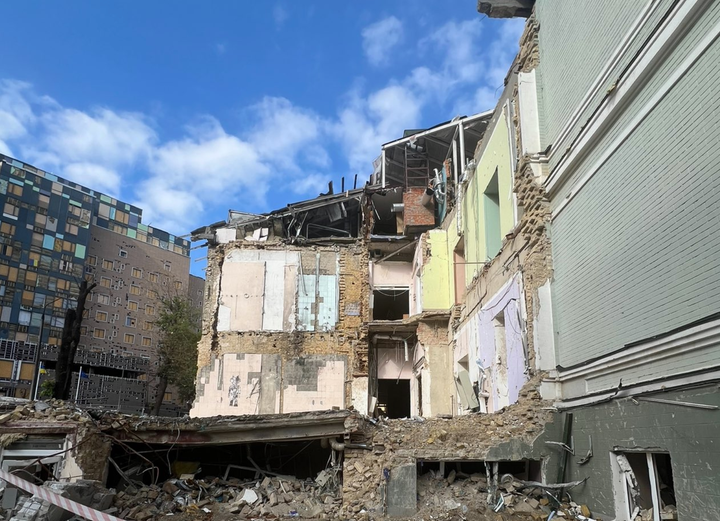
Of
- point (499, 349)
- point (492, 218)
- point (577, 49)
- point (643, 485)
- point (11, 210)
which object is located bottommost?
point (643, 485)

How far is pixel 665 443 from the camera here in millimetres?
6242

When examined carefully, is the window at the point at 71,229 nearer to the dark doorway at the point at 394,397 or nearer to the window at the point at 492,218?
the dark doorway at the point at 394,397

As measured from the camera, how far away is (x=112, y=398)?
1718 inches

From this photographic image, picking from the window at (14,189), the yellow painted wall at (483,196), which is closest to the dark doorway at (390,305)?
the yellow painted wall at (483,196)

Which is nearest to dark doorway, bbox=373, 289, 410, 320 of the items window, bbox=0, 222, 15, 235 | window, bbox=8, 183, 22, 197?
window, bbox=0, 222, 15, 235

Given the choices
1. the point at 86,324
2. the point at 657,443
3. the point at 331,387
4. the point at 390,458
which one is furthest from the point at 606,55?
the point at 86,324

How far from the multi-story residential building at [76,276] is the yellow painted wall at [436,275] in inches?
1373

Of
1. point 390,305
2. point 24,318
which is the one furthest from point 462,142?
point 24,318

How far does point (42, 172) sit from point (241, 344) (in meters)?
50.7

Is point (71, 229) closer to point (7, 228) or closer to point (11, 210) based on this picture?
point (11, 210)

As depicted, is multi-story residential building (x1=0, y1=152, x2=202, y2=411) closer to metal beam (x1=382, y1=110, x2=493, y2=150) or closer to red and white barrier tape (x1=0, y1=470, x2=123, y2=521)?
metal beam (x1=382, y1=110, x2=493, y2=150)

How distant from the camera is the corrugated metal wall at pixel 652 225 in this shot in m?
5.79

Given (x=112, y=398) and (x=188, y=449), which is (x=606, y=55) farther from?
(x=112, y=398)

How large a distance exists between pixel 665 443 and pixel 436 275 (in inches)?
496
